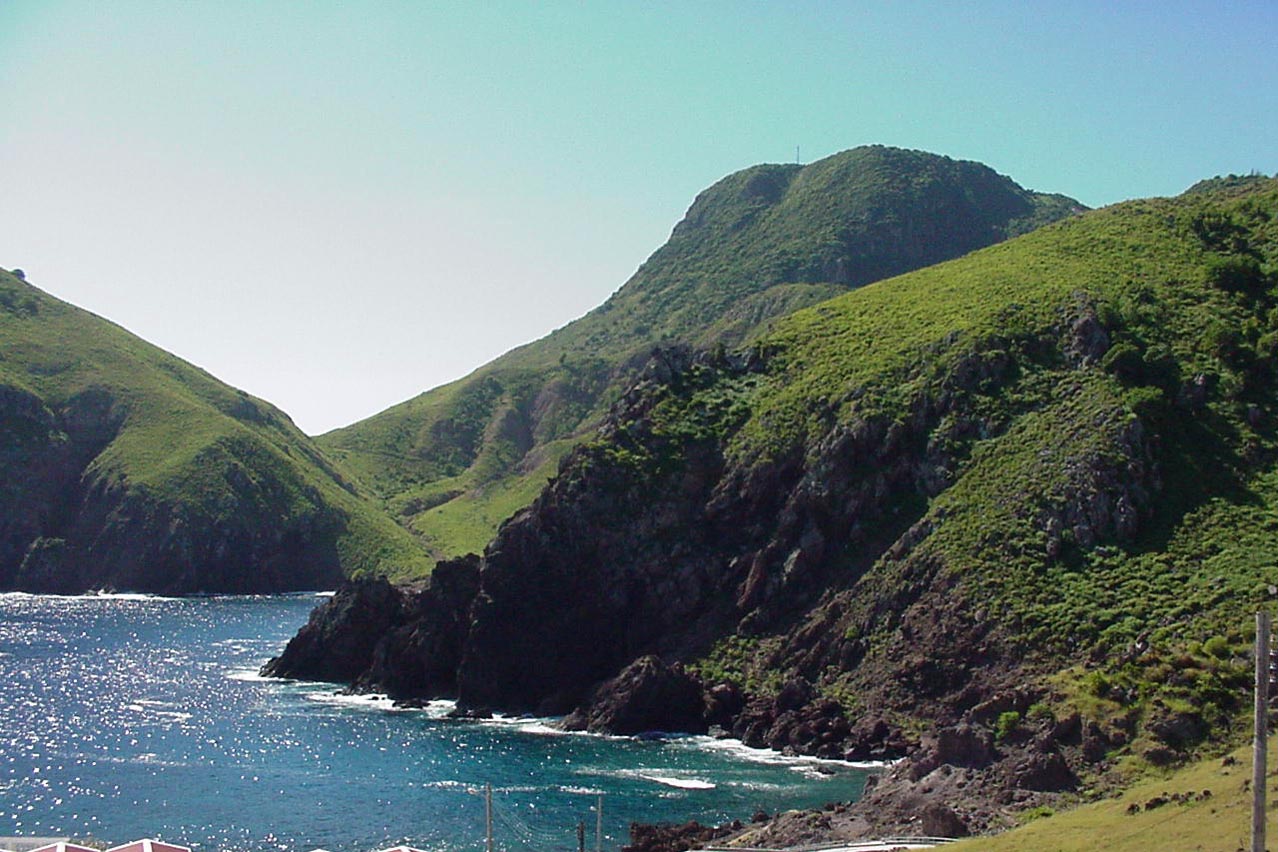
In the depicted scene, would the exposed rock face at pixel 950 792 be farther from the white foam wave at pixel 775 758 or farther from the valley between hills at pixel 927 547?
the white foam wave at pixel 775 758

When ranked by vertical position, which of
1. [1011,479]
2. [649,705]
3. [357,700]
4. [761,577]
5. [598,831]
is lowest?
[598,831]

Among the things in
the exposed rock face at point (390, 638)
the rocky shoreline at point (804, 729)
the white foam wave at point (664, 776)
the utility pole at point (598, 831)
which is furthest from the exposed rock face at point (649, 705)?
the utility pole at point (598, 831)

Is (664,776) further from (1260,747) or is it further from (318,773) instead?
(1260,747)

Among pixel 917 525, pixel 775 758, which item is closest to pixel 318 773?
pixel 775 758

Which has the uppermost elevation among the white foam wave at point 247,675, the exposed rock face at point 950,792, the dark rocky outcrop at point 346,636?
the dark rocky outcrop at point 346,636

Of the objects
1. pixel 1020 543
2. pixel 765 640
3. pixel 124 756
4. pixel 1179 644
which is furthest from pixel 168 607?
pixel 1179 644

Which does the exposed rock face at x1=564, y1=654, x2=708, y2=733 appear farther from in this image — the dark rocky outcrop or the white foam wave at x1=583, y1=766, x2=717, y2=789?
the dark rocky outcrop

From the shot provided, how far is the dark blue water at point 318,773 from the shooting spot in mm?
73438

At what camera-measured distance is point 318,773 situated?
8700 centimetres

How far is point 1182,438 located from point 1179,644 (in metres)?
27.8

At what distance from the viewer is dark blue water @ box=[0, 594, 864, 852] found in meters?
73.4

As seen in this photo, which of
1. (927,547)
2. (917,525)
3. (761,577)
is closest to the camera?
(927,547)

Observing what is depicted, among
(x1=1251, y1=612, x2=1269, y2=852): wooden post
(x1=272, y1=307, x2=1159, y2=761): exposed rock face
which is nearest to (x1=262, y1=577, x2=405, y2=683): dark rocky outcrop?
(x1=272, y1=307, x2=1159, y2=761): exposed rock face

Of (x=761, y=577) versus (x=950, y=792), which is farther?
(x=761, y=577)
